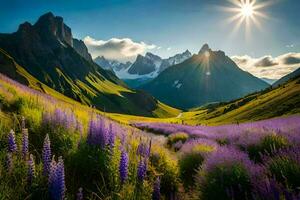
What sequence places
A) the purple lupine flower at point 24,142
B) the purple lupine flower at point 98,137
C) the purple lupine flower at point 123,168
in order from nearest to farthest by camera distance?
the purple lupine flower at point 24,142 → the purple lupine flower at point 123,168 → the purple lupine flower at point 98,137

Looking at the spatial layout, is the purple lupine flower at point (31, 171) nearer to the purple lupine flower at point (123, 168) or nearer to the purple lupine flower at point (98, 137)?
the purple lupine flower at point (123, 168)

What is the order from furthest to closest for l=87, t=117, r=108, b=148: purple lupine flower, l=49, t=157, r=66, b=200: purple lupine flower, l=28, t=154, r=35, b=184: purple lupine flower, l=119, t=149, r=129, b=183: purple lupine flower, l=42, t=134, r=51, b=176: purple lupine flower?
1. l=87, t=117, r=108, b=148: purple lupine flower
2. l=119, t=149, r=129, b=183: purple lupine flower
3. l=42, t=134, r=51, b=176: purple lupine flower
4. l=28, t=154, r=35, b=184: purple lupine flower
5. l=49, t=157, r=66, b=200: purple lupine flower

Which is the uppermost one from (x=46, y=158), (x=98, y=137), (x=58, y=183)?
(x=98, y=137)

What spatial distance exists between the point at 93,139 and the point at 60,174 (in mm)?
3240

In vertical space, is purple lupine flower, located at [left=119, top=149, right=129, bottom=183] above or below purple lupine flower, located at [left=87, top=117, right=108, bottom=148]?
below

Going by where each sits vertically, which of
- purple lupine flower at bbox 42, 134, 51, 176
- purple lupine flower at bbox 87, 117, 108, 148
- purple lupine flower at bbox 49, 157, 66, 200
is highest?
purple lupine flower at bbox 87, 117, 108, 148

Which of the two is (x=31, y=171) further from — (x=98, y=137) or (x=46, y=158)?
(x=98, y=137)

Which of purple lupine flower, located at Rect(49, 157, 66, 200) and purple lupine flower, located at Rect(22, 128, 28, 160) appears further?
purple lupine flower, located at Rect(22, 128, 28, 160)

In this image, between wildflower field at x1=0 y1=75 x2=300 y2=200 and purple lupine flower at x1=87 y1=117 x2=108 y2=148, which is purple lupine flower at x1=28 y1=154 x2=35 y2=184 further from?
purple lupine flower at x1=87 y1=117 x2=108 y2=148

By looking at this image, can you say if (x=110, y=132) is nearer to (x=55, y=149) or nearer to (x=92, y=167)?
(x=92, y=167)

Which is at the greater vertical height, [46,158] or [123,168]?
[46,158]

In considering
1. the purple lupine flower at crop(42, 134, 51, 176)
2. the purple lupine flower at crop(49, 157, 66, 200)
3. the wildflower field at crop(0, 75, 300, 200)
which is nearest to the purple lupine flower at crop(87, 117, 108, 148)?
the wildflower field at crop(0, 75, 300, 200)

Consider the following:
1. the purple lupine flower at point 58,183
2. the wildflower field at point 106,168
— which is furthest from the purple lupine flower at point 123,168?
the purple lupine flower at point 58,183

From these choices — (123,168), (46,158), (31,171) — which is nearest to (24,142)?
(46,158)
